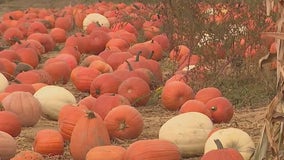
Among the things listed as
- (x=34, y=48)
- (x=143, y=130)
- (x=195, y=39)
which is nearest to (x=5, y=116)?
(x=143, y=130)

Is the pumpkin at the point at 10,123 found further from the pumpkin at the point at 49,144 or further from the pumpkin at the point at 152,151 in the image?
the pumpkin at the point at 152,151

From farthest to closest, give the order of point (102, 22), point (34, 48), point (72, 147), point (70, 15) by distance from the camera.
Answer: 1. point (70, 15)
2. point (102, 22)
3. point (34, 48)
4. point (72, 147)

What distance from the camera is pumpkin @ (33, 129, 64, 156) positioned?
531cm

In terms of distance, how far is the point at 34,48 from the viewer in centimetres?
977

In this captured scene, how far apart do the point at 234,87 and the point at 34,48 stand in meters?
3.43

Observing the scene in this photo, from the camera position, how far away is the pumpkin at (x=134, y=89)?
6.89 m

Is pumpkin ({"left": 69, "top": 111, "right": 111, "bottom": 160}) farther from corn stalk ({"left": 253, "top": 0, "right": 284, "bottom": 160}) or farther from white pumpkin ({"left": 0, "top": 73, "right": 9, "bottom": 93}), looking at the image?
white pumpkin ({"left": 0, "top": 73, "right": 9, "bottom": 93})

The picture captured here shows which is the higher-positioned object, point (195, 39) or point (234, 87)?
point (195, 39)

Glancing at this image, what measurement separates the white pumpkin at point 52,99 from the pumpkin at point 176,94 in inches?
35.4

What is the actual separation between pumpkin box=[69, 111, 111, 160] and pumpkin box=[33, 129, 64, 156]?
0.78 feet

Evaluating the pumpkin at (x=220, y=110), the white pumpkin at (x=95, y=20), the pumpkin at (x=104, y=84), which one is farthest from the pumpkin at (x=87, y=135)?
the white pumpkin at (x=95, y=20)

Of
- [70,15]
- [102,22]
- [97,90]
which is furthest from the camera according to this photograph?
[70,15]

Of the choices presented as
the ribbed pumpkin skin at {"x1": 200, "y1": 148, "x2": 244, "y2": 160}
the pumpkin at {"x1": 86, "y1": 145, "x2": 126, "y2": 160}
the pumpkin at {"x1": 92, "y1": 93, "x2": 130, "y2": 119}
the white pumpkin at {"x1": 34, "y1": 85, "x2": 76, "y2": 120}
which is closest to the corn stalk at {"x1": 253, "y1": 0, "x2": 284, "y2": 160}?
the ribbed pumpkin skin at {"x1": 200, "y1": 148, "x2": 244, "y2": 160}

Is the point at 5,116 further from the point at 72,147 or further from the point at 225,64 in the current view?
the point at 225,64
